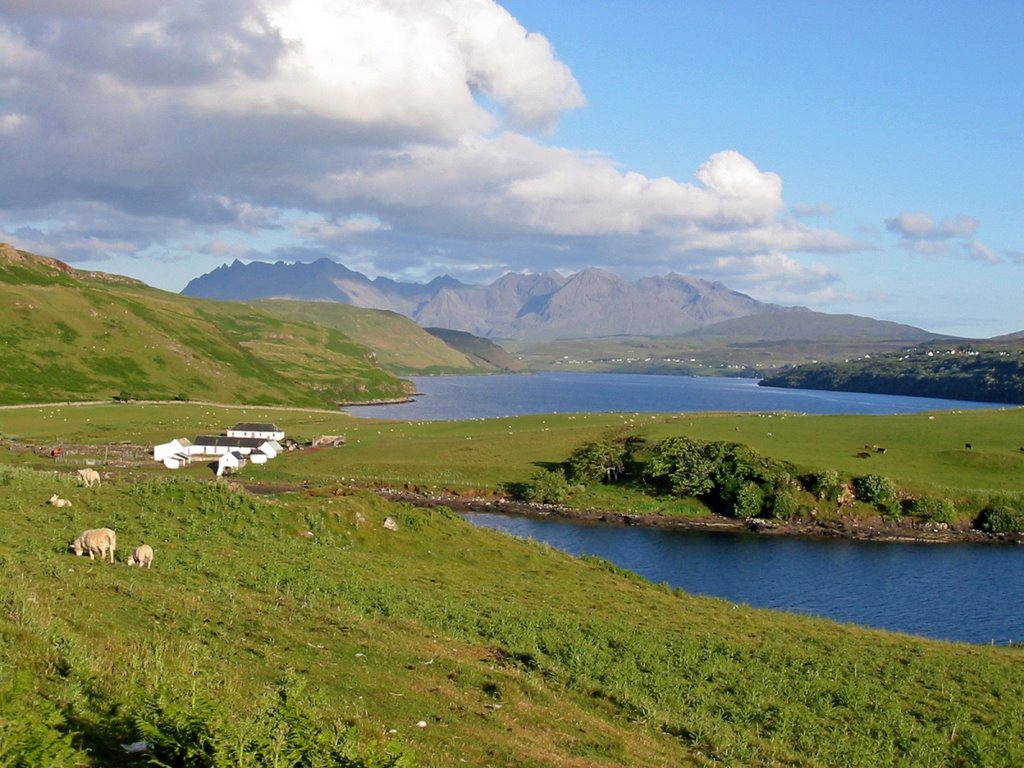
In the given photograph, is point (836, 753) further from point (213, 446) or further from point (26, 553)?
point (213, 446)

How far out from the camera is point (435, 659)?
2173cm

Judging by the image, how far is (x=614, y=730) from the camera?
18.7 metres

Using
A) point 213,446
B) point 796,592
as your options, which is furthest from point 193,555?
point 213,446

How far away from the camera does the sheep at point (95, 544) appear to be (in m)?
28.7

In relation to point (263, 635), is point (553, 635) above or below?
below

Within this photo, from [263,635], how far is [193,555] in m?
13.1

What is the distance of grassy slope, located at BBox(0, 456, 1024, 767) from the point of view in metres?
14.8

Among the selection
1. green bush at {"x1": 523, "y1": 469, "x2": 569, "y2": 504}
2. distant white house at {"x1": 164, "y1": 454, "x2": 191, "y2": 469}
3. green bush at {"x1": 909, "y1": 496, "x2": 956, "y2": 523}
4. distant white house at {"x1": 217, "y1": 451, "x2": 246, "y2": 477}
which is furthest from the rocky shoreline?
distant white house at {"x1": 164, "y1": 454, "x2": 191, "y2": 469}

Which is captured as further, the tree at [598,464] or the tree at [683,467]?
the tree at [598,464]

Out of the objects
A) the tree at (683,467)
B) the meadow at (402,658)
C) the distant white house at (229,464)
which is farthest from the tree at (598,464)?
the meadow at (402,658)

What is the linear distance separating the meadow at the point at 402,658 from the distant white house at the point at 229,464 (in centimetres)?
4998

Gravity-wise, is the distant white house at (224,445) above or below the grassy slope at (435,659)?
below

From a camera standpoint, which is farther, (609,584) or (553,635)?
(609,584)

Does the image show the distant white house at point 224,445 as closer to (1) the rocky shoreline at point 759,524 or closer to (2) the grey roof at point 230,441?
(2) the grey roof at point 230,441
